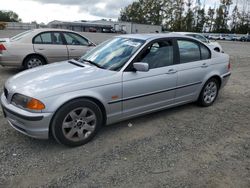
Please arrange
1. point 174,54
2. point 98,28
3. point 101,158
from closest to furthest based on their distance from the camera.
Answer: point 101,158 → point 174,54 → point 98,28

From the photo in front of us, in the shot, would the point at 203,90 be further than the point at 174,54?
Yes

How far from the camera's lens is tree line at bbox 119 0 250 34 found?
7631 cm

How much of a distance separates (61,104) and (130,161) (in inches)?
46.2

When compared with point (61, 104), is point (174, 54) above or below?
above

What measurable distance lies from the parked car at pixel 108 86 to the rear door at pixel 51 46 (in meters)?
3.73

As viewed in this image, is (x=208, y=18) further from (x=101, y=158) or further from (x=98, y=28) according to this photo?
(x=101, y=158)

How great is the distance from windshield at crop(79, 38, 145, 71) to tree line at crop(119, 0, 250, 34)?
77434mm

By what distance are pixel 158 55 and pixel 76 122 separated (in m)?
1.85

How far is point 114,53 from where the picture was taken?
14.1 ft

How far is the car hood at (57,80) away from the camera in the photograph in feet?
10.9

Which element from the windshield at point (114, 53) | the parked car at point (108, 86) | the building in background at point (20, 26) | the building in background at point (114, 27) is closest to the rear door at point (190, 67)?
the parked car at point (108, 86)

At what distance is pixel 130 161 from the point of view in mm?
3287

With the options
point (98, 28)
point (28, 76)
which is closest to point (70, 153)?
point (28, 76)

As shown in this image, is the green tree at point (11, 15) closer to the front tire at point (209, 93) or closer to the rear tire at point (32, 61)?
the rear tire at point (32, 61)
